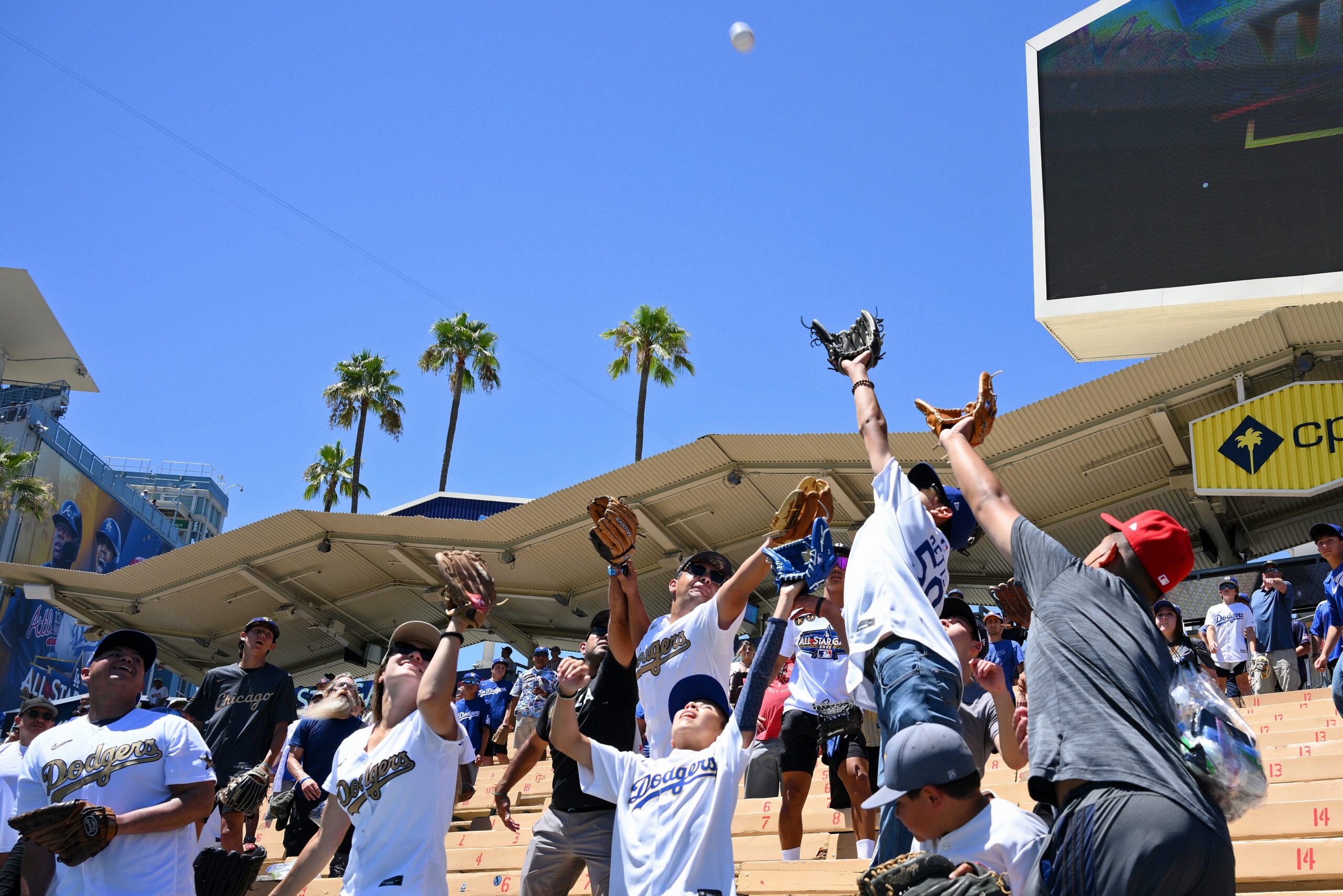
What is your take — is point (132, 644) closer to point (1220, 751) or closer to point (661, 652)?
point (661, 652)

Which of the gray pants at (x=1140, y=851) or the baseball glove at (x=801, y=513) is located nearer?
the gray pants at (x=1140, y=851)

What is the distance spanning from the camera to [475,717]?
1371 centimetres

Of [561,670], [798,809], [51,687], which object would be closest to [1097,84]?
[798,809]

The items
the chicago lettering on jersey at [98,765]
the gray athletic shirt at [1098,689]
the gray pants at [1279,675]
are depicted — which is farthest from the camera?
the gray pants at [1279,675]

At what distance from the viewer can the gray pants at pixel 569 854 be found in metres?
5.03

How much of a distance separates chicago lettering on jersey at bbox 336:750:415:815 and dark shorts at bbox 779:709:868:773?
8.76 feet

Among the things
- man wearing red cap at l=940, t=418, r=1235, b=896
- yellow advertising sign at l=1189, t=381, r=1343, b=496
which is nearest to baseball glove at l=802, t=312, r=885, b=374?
man wearing red cap at l=940, t=418, r=1235, b=896

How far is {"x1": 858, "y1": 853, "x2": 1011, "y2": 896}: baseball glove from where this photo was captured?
92.9 inches

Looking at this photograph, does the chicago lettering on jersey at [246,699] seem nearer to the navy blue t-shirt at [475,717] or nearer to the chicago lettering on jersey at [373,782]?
the chicago lettering on jersey at [373,782]

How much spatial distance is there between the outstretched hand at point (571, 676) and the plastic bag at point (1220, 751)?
7.91 ft

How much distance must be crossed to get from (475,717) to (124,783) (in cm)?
927

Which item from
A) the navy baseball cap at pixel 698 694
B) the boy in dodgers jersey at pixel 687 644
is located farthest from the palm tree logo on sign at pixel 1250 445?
the navy baseball cap at pixel 698 694

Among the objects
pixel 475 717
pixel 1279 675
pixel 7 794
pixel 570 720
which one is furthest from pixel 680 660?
pixel 1279 675

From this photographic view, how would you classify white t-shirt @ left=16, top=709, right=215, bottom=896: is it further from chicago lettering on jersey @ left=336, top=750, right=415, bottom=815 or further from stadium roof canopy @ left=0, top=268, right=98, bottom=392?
stadium roof canopy @ left=0, top=268, right=98, bottom=392
